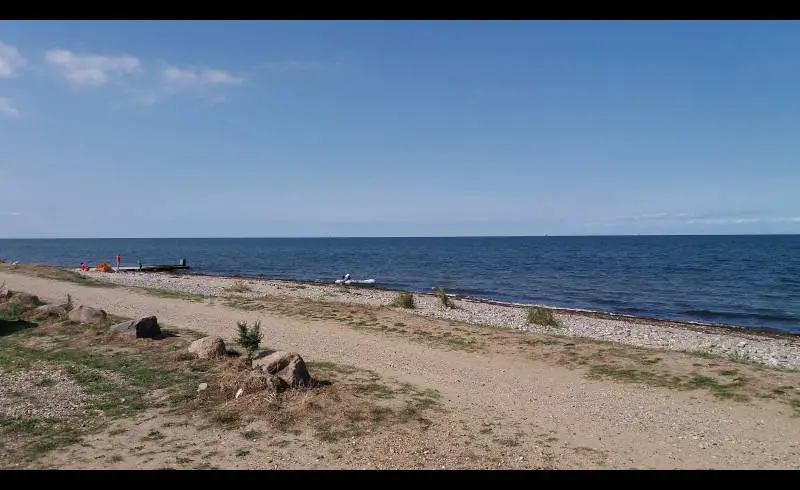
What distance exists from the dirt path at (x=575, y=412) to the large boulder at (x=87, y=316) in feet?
12.8

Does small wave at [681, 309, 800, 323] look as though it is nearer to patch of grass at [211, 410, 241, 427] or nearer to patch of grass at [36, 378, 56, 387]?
patch of grass at [211, 410, 241, 427]

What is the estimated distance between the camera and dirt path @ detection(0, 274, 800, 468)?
739cm

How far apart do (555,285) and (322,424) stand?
39313 millimetres

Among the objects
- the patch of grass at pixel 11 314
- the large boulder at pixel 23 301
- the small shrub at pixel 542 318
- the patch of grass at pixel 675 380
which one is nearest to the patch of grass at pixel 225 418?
the patch of grass at pixel 675 380

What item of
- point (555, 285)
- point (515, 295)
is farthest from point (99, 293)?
point (555, 285)

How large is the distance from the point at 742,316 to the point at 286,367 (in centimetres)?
2771

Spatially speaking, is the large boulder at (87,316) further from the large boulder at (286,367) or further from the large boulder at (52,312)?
the large boulder at (286,367)

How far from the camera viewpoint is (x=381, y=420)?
836 centimetres

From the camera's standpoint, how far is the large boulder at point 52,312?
1642cm

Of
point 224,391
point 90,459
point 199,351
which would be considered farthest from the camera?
point 199,351
